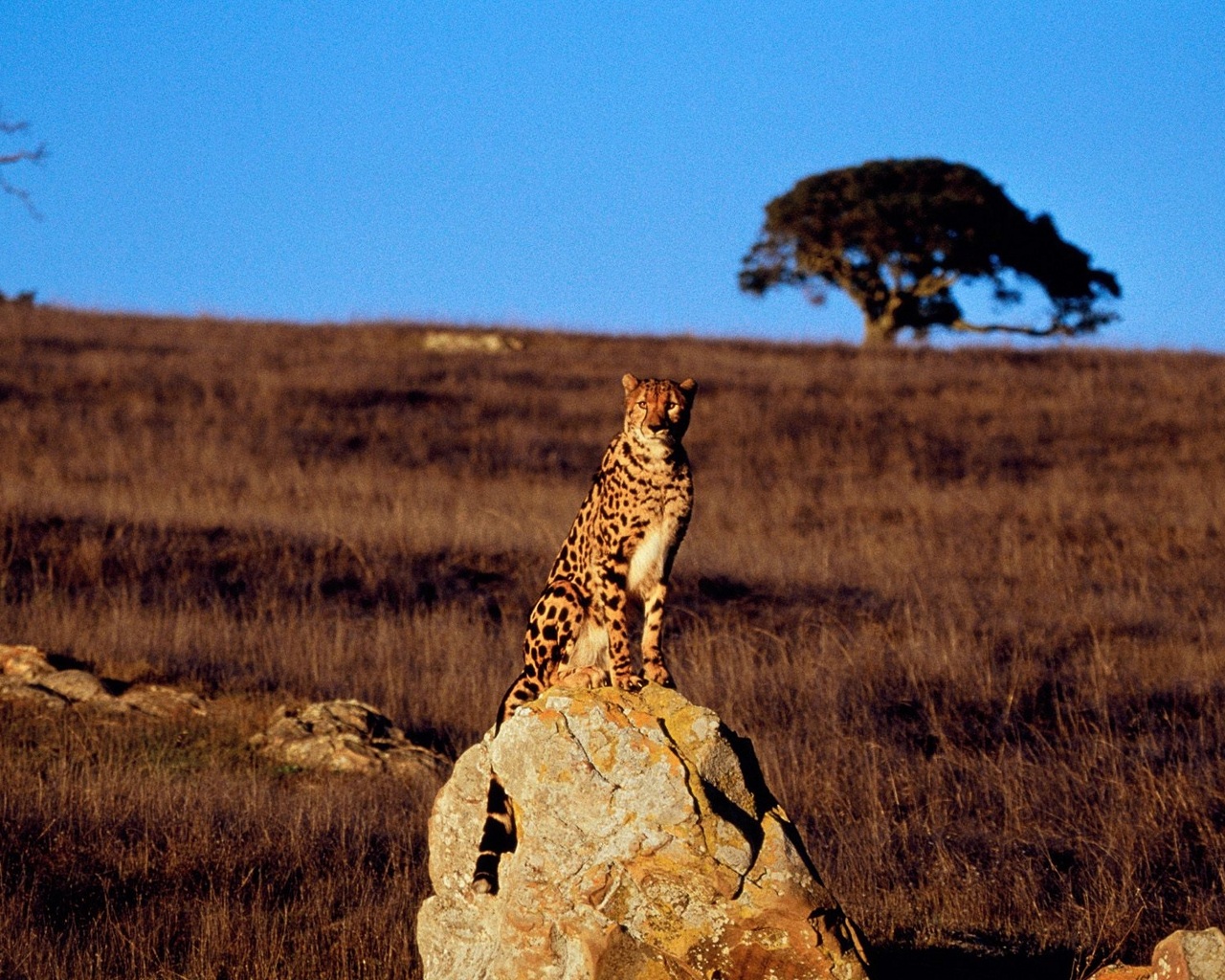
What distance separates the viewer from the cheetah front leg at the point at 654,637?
14.6ft

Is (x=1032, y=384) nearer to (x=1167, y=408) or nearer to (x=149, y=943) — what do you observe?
(x=1167, y=408)

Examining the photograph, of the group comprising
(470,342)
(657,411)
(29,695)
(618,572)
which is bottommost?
(29,695)

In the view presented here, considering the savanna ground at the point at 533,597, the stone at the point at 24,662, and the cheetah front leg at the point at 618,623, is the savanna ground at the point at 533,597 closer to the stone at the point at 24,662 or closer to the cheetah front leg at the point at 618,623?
the stone at the point at 24,662

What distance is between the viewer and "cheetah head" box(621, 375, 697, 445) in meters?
4.41

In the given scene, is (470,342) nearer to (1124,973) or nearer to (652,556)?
(652,556)

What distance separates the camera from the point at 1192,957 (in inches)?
162

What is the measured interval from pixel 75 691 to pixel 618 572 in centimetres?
566

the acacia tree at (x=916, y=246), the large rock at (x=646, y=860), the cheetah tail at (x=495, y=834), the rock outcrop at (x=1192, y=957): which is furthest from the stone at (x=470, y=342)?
the rock outcrop at (x=1192, y=957)

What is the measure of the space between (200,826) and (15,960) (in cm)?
145

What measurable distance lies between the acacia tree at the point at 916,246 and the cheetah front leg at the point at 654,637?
35358 mm

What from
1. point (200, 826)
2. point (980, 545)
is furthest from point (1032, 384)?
point (200, 826)

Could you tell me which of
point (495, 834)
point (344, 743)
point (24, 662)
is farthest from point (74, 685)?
point (495, 834)

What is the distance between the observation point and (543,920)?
13.4ft

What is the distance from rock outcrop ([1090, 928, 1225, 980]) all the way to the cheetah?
5.13 feet
